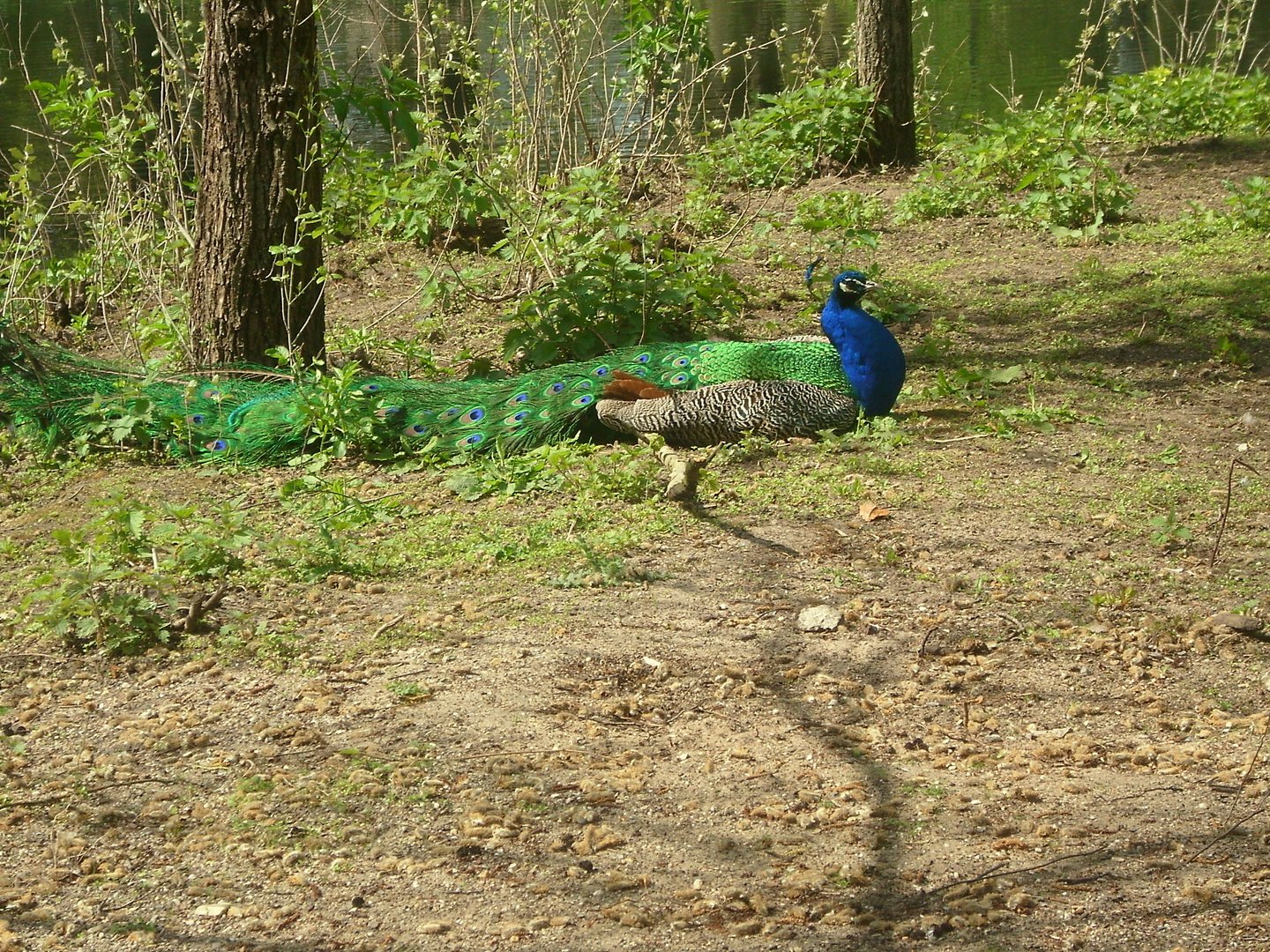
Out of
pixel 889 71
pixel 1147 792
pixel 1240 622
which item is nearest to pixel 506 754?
pixel 1147 792

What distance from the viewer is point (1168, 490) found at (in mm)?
5172

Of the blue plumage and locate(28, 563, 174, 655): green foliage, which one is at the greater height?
the blue plumage

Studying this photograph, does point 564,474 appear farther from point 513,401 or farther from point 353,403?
point 353,403

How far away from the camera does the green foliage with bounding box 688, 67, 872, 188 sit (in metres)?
11.1

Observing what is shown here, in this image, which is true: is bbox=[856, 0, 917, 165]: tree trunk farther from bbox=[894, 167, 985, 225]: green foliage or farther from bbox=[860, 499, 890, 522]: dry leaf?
bbox=[860, 499, 890, 522]: dry leaf

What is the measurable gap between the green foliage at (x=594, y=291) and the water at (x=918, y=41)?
19.9ft

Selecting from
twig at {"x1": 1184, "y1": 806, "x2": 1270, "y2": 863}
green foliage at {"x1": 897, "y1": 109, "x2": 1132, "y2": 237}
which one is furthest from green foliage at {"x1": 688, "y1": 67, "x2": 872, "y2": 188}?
twig at {"x1": 1184, "y1": 806, "x2": 1270, "y2": 863}

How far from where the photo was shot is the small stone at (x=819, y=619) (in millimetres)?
4191

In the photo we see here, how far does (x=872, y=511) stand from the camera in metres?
5.13

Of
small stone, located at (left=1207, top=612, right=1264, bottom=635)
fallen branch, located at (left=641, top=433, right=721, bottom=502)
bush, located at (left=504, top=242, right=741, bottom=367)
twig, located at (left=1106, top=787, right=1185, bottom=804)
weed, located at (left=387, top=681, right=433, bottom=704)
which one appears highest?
bush, located at (left=504, top=242, right=741, bottom=367)

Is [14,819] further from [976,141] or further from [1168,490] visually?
[976,141]

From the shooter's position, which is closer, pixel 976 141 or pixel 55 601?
pixel 55 601

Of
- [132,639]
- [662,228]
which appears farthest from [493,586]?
[662,228]

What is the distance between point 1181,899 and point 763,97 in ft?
31.8
